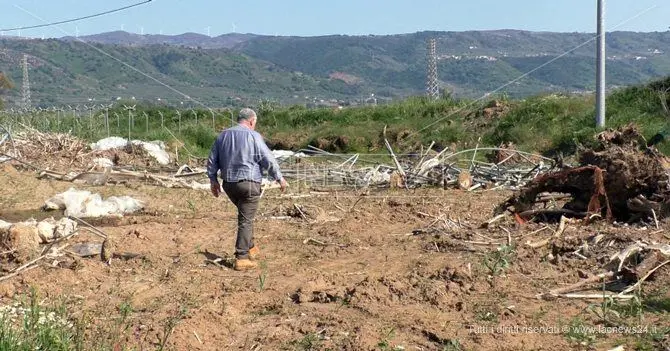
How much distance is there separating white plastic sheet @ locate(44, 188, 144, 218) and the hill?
87.7 feet

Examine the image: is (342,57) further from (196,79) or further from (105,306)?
(105,306)

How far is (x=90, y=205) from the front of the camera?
1198cm

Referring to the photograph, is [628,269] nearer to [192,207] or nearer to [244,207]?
[244,207]

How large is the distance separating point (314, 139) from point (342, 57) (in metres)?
78.8

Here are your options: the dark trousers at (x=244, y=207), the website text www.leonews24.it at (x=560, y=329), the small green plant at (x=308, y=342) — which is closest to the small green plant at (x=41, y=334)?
the small green plant at (x=308, y=342)

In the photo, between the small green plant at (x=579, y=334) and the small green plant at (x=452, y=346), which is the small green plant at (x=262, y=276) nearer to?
the small green plant at (x=452, y=346)

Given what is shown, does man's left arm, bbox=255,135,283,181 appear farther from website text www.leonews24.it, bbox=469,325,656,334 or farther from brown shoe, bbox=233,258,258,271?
website text www.leonews24.it, bbox=469,325,656,334

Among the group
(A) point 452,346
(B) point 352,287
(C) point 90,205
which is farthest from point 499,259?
(C) point 90,205

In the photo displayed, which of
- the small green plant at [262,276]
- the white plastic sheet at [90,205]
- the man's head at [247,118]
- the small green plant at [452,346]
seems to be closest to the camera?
the small green plant at [452,346]

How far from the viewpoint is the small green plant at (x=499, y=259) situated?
744 cm

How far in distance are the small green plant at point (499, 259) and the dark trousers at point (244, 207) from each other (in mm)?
2285

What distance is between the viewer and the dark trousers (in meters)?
8.42

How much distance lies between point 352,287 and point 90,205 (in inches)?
238

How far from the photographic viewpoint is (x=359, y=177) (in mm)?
14883
